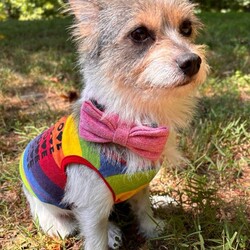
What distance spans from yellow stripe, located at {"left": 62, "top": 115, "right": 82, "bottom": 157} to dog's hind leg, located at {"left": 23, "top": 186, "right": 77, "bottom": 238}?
0.58m

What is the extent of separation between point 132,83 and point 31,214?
4.54 ft

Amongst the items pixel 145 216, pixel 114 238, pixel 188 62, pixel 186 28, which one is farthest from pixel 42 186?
pixel 186 28

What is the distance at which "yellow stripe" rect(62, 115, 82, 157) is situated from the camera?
2.37 meters

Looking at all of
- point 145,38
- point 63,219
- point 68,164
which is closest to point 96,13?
point 145,38

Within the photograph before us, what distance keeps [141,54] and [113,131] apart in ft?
1.48

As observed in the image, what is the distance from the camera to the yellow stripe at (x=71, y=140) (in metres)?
2.37

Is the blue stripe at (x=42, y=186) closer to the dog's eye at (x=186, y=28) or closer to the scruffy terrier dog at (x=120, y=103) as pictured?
the scruffy terrier dog at (x=120, y=103)

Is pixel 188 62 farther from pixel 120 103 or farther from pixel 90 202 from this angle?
pixel 90 202

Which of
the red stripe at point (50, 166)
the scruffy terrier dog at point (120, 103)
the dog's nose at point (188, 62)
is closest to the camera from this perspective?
the dog's nose at point (188, 62)

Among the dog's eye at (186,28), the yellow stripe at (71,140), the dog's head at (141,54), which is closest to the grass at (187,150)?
the yellow stripe at (71,140)

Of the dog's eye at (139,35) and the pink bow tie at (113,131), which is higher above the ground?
the dog's eye at (139,35)

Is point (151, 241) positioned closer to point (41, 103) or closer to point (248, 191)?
point (248, 191)

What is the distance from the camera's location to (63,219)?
9.46ft

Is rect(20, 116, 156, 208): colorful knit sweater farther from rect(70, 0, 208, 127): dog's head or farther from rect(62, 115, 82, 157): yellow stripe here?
rect(70, 0, 208, 127): dog's head
